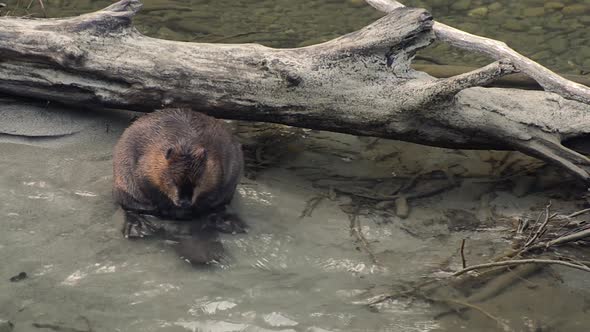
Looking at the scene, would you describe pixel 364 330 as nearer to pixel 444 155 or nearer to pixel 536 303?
pixel 536 303

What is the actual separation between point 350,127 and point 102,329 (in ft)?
8.13

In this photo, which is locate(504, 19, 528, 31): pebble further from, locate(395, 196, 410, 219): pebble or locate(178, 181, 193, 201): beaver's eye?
locate(178, 181, 193, 201): beaver's eye

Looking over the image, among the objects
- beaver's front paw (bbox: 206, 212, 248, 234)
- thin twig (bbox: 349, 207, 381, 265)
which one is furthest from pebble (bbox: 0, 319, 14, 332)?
thin twig (bbox: 349, 207, 381, 265)

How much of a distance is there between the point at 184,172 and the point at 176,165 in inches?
2.8

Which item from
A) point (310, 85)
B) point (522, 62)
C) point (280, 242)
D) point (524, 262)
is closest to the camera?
point (524, 262)

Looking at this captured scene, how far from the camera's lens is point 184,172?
526 cm

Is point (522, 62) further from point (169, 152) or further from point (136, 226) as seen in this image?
point (136, 226)

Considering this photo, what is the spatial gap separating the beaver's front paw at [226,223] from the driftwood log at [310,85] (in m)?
0.92

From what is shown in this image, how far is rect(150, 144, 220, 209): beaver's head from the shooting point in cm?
526

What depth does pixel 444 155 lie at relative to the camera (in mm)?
7055

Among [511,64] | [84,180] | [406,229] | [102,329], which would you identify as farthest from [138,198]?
[511,64]

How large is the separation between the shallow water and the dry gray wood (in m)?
0.92

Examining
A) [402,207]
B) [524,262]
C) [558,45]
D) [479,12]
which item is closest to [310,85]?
[402,207]

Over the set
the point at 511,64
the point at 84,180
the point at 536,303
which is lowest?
the point at 536,303
